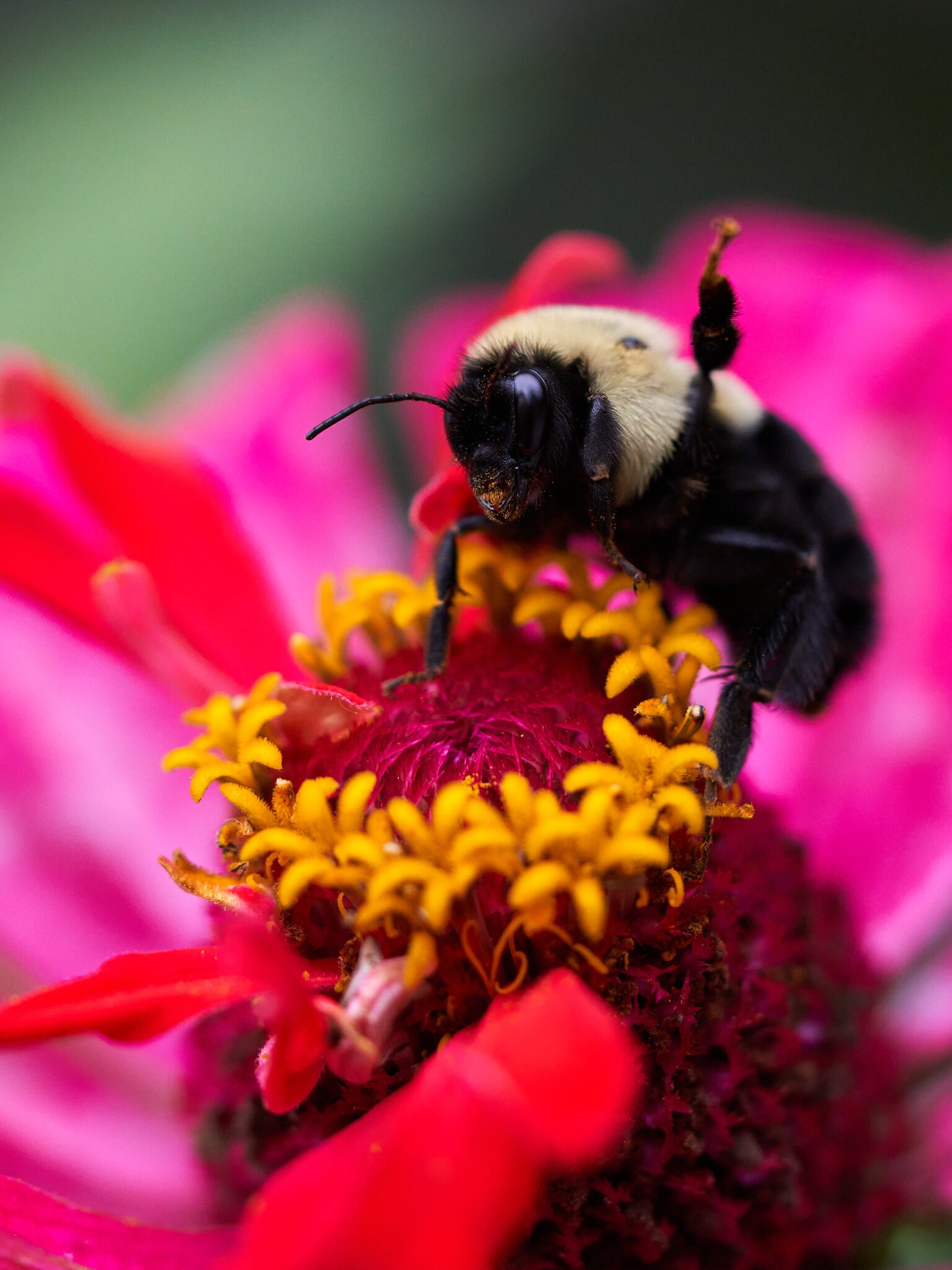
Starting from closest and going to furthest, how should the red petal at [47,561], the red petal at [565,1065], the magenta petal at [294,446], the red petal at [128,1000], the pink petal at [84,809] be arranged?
the red petal at [565,1065] → the red petal at [128,1000] → the red petal at [47,561] → the pink petal at [84,809] → the magenta petal at [294,446]

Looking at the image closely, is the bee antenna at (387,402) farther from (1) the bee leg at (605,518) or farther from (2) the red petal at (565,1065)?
(2) the red petal at (565,1065)

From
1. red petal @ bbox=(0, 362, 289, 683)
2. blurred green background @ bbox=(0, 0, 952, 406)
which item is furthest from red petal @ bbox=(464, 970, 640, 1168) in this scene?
blurred green background @ bbox=(0, 0, 952, 406)

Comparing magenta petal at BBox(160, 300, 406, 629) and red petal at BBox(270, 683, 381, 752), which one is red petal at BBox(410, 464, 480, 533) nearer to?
red petal at BBox(270, 683, 381, 752)

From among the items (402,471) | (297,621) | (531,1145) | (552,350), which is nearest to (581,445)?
(552,350)

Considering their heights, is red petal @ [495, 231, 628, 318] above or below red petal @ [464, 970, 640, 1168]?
above

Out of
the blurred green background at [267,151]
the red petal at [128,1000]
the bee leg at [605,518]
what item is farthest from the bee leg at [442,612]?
the blurred green background at [267,151]

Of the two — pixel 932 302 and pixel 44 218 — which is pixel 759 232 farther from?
pixel 44 218

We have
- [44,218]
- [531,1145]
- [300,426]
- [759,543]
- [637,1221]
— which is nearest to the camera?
[531,1145]
